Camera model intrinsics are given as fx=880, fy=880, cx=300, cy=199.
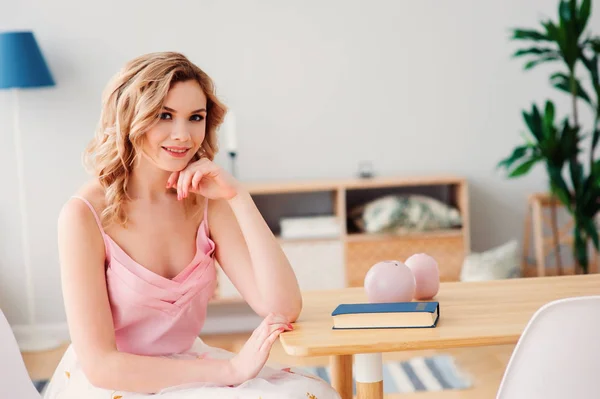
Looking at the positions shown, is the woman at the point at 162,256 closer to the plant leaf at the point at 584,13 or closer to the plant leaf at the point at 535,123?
the plant leaf at the point at 535,123

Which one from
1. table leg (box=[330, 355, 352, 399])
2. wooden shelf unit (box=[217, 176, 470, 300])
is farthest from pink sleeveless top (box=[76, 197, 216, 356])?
wooden shelf unit (box=[217, 176, 470, 300])

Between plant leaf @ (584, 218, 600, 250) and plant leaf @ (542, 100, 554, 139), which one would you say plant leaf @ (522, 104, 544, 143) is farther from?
plant leaf @ (584, 218, 600, 250)

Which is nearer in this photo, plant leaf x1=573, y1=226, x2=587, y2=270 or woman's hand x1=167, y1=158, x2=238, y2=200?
woman's hand x1=167, y1=158, x2=238, y2=200

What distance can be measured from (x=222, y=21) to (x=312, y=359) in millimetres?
1930

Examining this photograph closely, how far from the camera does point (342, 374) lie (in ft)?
7.07

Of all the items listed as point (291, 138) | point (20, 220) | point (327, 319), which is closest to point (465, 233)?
point (291, 138)

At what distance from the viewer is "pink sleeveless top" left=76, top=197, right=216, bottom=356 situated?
74.4 inches

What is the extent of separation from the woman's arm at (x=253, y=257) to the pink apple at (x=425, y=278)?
277 millimetres

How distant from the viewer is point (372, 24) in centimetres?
493

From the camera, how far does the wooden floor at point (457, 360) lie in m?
3.55

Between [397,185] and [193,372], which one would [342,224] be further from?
[193,372]

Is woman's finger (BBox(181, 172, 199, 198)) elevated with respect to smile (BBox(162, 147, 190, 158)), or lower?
lower

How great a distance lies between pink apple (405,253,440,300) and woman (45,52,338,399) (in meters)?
0.28

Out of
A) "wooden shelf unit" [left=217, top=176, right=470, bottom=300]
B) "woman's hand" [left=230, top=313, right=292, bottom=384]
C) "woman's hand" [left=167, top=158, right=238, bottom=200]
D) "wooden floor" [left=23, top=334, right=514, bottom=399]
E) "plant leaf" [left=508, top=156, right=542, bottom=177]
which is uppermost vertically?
"woman's hand" [left=167, top=158, right=238, bottom=200]
